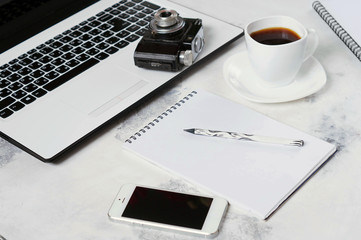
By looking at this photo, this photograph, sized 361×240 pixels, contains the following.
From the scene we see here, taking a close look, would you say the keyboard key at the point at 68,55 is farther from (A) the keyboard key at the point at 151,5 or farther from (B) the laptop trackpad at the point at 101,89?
(A) the keyboard key at the point at 151,5

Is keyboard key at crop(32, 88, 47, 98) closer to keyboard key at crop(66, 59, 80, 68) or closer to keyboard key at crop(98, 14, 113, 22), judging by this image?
keyboard key at crop(66, 59, 80, 68)

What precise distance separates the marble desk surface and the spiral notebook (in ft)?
0.05

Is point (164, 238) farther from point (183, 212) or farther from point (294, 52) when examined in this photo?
point (294, 52)

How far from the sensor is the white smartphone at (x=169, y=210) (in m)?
0.61

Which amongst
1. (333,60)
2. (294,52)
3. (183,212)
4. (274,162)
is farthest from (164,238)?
(333,60)

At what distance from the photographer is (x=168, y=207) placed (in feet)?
2.09

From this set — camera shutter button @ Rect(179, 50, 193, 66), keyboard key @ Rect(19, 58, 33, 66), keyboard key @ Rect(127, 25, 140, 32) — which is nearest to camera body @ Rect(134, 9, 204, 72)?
camera shutter button @ Rect(179, 50, 193, 66)

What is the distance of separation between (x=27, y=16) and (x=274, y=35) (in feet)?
1.58

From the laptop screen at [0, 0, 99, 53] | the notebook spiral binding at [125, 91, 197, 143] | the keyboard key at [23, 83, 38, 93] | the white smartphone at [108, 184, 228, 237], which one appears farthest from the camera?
the laptop screen at [0, 0, 99, 53]

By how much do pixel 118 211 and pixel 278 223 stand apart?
20 centimetres

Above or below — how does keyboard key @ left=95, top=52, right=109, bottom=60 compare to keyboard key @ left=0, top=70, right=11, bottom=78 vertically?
above

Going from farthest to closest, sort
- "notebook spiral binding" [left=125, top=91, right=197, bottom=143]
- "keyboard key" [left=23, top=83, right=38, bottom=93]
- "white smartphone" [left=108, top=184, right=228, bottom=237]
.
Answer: "keyboard key" [left=23, top=83, right=38, bottom=93] < "notebook spiral binding" [left=125, top=91, right=197, bottom=143] < "white smartphone" [left=108, top=184, right=228, bottom=237]

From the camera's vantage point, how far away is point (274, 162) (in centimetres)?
67

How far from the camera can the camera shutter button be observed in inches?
32.6
